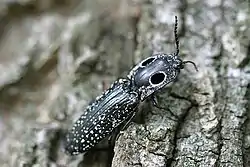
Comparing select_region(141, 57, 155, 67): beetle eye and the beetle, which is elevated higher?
select_region(141, 57, 155, 67): beetle eye

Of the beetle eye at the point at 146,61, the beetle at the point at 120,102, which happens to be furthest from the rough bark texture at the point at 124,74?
the beetle eye at the point at 146,61

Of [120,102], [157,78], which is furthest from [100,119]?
[157,78]

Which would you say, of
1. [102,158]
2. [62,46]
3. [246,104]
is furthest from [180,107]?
[62,46]

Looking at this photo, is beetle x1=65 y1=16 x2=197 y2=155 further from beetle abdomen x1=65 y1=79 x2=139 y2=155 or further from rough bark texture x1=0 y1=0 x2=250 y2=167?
rough bark texture x1=0 y1=0 x2=250 y2=167

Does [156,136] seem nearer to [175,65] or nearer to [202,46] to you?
[175,65]

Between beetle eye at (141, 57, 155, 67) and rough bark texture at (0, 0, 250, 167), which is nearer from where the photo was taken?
rough bark texture at (0, 0, 250, 167)

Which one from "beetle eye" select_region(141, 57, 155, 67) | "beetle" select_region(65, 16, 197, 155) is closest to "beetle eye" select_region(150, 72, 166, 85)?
"beetle" select_region(65, 16, 197, 155)

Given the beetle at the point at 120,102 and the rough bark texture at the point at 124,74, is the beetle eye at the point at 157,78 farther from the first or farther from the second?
the rough bark texture at the point at 124,74

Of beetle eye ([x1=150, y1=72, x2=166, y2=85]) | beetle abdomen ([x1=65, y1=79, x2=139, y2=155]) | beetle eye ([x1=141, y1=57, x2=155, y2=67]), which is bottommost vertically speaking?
beetle abdomen ([x1=65, y1=79, x2=139, y2=155])
